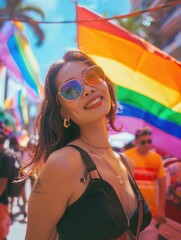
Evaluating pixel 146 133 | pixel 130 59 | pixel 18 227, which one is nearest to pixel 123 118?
pixel 146 133

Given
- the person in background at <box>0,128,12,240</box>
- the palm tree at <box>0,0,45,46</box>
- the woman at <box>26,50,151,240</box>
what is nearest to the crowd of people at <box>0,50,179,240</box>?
the woman at <box>26,50,151,240</box>

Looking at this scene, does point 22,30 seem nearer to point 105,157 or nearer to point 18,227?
point 18,227

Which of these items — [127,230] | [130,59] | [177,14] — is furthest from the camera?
[177,14]

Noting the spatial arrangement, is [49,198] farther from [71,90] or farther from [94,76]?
[94,76]

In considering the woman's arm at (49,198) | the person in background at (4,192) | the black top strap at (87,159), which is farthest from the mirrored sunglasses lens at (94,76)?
the person in background at (4,192)

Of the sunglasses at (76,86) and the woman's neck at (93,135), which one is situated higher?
the sunglasses at (76,86)

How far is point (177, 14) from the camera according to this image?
22.6 metres

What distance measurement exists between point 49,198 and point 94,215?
0.19 meters

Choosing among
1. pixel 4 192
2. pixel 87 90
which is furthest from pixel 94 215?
pixel 4 192

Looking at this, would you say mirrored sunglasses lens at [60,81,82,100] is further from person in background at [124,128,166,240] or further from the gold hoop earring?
person in background at [124,128,166,240]

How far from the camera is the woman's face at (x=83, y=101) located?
1.66 m

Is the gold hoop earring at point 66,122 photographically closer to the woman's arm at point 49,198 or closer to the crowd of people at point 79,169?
the crowd of people at point 79,169

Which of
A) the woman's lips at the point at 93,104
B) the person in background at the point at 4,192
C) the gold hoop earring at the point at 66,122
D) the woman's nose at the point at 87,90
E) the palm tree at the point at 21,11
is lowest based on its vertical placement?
the person in background at the point at 4,192

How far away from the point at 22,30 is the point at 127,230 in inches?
170
